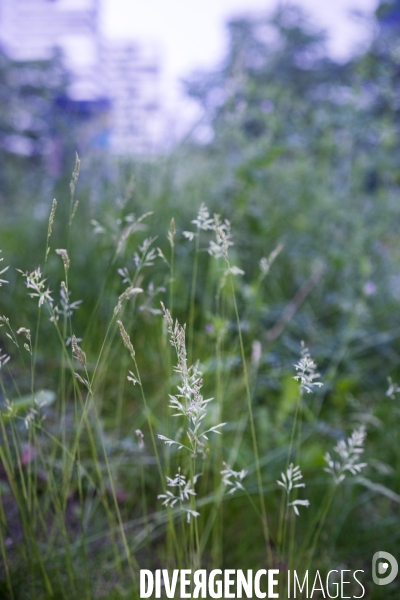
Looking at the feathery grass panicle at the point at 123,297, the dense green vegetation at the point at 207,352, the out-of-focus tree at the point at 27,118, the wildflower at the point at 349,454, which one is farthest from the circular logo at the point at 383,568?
the out-of-focus tree at the point at 27,118

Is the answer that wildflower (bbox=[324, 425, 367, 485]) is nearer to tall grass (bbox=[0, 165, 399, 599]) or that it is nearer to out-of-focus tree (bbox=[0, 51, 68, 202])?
tall grass (bbox=[0, 165, 399, 599])

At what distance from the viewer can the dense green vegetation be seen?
97 centimetres

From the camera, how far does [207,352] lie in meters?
1.74

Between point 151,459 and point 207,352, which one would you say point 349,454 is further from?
point 207,352

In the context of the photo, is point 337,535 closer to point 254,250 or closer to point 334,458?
point 334,458

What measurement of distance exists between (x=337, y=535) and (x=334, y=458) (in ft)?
0.82

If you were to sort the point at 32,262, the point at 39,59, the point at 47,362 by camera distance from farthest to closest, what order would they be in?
the point at 39,59 → the point at 32,262 → the point at 47,362


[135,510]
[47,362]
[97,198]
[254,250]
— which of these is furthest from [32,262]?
[135,510]

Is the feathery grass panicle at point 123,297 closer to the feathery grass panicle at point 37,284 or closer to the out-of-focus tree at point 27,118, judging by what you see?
the feathery grass panicle at point 37,284

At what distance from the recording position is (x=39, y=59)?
195 inches

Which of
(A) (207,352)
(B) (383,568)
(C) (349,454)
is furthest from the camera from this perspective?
(A) (207,352)

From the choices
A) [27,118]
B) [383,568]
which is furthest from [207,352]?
[27,118]

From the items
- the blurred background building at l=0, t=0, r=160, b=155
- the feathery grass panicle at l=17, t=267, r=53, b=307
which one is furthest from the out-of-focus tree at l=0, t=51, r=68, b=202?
the feathery grass panicle at l=17, t=267, r=53, b=307

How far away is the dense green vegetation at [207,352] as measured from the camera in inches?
38.3
